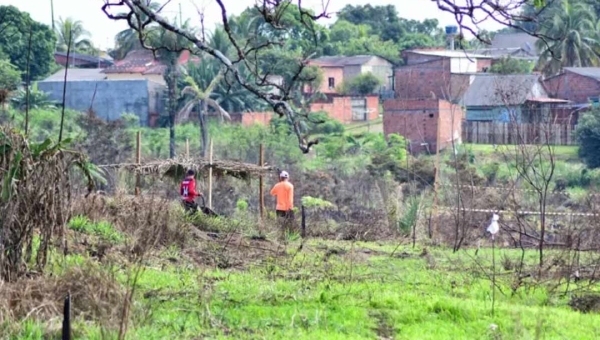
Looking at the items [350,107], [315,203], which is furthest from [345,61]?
[315,203]

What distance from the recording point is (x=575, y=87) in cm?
5697

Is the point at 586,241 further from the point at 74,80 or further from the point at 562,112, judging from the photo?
the point at 74,80

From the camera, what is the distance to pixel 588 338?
952 centimetres

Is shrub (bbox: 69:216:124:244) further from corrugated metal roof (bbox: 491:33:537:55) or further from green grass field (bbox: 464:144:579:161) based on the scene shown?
corrugated metal roof (bbox: 491:33:537:55)

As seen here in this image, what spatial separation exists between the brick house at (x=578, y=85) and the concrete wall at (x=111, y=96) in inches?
923

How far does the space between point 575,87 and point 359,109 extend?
A: 15866 millimetres

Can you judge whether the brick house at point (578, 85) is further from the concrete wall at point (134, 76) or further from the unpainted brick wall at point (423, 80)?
the concrete wall at point (134, 76)

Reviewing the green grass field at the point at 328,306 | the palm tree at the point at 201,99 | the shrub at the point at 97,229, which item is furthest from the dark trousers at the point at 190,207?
the palm tree at the point at 201,99

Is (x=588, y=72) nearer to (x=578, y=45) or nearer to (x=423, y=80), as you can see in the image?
(x=423, y=80)

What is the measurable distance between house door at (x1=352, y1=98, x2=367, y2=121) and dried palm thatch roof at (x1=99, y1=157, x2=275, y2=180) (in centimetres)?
4356

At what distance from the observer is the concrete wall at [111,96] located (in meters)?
59.2

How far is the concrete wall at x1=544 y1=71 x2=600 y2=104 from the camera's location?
2190 inches

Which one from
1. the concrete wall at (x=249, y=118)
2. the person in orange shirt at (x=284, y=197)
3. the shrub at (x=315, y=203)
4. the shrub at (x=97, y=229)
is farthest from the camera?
the concrete wall at (x=249, y=118)

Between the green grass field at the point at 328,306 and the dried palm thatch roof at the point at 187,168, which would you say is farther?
the dried palm thatch roof at the point at 187,168
